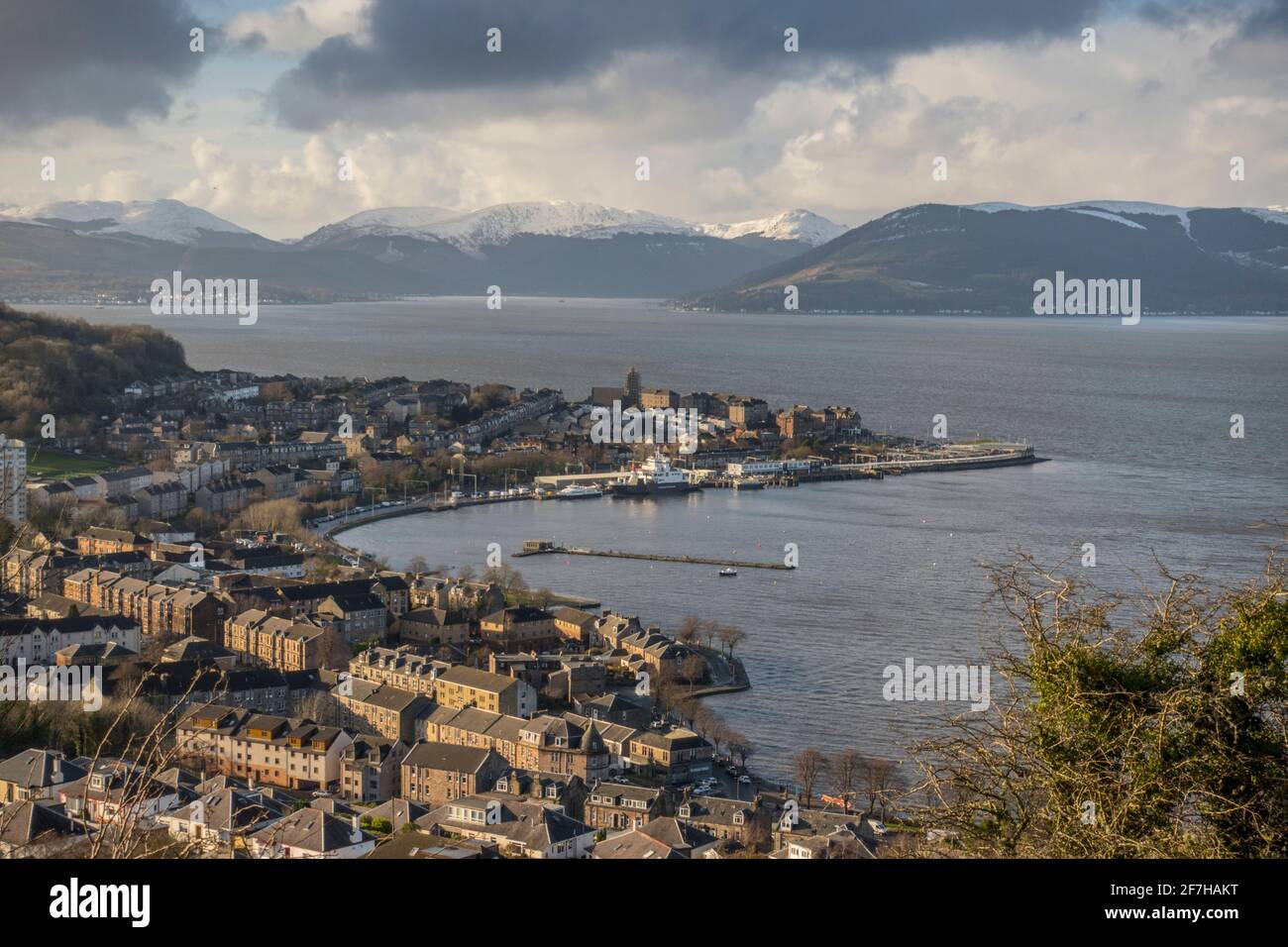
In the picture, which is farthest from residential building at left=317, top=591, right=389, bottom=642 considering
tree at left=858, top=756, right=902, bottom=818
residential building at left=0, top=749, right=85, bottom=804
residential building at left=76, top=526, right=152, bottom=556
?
tree at left=858, top=756, right=902, bottom=818

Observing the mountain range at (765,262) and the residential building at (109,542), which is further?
the mountain range at (765,262)

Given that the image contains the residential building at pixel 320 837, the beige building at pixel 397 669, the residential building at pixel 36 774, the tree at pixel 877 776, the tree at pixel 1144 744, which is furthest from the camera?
the beige building at pixel 397 669

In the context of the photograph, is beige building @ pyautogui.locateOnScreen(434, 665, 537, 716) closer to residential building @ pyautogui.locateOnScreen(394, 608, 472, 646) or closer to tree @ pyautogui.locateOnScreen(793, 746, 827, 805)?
residential building @ pyautogui.locateOnScreen(394, 608, 472, 646)

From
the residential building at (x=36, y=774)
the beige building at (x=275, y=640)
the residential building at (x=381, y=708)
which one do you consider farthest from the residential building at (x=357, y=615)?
the residential building at (x=36, y=774)

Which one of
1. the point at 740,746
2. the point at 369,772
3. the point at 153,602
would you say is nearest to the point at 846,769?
the point at 740,746

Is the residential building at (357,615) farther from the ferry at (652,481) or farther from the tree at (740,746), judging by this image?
the ferry at (652,481)

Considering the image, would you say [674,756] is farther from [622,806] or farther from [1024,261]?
[1024,261]
